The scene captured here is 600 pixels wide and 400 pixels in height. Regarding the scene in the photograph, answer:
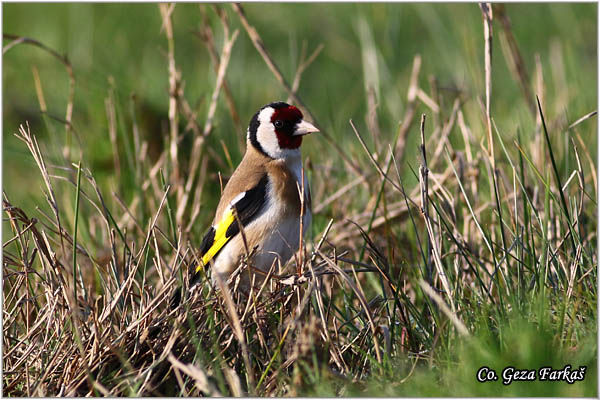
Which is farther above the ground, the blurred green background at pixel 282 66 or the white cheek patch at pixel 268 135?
the blurred green background at pixel 282 66

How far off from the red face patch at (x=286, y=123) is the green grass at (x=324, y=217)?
0.34 m

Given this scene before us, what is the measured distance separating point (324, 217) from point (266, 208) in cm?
84

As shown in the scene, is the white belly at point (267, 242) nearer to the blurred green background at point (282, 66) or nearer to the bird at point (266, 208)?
the bird at point (266, 208)

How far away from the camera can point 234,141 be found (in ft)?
15.6

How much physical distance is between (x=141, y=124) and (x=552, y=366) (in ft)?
11.7

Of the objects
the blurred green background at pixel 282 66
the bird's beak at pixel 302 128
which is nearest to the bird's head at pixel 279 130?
the bird's beak at pixel 302 128

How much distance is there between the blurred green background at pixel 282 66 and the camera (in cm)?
493

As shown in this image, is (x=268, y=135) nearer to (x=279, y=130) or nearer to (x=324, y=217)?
(x=279, y=130)

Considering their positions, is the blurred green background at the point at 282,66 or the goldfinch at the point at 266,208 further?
the blurred green background at the point at 282,66

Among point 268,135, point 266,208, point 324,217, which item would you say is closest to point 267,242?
point 266,208

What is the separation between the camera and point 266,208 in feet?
11.3

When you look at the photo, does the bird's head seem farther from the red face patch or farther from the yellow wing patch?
the yellow wing patch

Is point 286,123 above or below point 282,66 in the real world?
below

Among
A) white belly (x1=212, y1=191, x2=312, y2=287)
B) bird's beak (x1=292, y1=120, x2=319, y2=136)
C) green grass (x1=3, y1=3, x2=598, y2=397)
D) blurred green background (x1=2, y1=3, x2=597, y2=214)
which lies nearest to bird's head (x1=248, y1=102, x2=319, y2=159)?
bird's beak (x1=292, y1=120, x2=319, y2=136)
